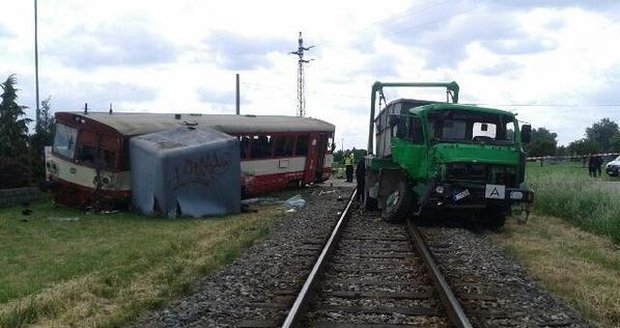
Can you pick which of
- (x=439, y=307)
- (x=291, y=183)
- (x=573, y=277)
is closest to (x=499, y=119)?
(x=573, y=277)

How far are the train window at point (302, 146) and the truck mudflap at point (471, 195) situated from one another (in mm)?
13734

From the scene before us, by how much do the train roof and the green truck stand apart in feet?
23.8

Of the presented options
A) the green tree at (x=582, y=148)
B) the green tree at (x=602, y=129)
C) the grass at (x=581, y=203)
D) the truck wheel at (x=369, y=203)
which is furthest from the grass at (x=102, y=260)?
the green tree at (x=602, y=129)

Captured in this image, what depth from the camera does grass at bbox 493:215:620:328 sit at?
7.58 m

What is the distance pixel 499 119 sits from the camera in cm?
1529

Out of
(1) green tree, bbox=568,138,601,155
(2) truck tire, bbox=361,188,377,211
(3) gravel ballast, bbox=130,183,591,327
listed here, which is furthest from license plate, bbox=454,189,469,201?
(1) green tree, bbox=568,138,601,155

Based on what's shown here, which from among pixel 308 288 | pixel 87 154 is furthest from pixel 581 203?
pixel 87 154

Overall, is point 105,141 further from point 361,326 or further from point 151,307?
point 361,326

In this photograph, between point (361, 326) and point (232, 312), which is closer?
point (361, 326)

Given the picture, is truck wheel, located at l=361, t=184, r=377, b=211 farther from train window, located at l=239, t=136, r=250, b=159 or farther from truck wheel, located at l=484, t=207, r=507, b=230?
train window, located at l=239, t=136, r=250, b=159

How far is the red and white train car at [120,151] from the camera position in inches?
761

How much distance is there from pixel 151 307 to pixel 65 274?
368 centimetres

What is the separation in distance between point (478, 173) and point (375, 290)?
6.85m

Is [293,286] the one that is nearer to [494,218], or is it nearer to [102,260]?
[102,260]
